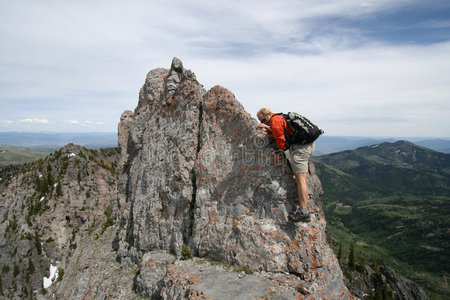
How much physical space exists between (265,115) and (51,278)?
53532 millimetres

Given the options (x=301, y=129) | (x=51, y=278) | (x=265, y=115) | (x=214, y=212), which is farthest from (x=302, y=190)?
(x=51, y=278)

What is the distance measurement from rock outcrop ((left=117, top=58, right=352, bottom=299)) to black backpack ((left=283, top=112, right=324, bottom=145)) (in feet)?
6.41

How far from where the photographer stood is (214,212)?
49.1 ft

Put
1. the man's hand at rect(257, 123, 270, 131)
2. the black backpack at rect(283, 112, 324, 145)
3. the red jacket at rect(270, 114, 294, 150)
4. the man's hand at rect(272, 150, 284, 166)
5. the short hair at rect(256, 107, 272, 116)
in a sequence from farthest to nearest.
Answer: the man's hand at rect(257, 123, 270, 131), the short hair at rect(256, 107, 272, 116), the man's hand at rect(272, 150, 284, 166), the red jacket at rect(270, 114, 294, 150), the black backpack at rect(283, 112, 324, 145)

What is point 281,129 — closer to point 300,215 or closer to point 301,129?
point 301,129

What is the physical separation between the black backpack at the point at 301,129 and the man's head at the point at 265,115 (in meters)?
1.59

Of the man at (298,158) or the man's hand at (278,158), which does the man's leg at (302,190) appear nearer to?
the man at (298,158)

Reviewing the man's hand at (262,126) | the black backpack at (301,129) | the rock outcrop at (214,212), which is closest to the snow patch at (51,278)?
the rock outcrop at (214,212)

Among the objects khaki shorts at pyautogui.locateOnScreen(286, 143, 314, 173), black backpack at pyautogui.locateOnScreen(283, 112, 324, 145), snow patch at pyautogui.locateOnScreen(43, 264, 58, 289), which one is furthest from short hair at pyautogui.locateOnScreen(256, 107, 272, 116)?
snow patch at pyautogui.locateOnScreen(43, 264, 58, 289)

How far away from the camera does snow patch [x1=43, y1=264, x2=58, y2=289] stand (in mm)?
42406

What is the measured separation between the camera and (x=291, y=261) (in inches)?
465

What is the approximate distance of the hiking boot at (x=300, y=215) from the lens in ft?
38.0

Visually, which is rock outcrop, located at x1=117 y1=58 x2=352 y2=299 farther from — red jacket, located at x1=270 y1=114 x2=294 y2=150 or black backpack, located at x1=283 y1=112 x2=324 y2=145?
black backpack, located at x1=283 y1=112 x2=324 y2=145

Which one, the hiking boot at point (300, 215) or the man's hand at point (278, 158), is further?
the man's hand at point (278, 158)
